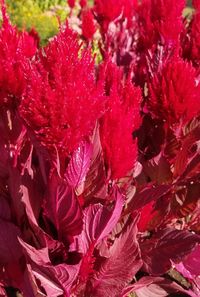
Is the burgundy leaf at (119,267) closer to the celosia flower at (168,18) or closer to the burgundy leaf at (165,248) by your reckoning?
the burgundy leaf at (165,248)

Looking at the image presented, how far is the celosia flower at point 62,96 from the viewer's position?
1.07m

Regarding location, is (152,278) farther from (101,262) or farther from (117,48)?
(117,48)

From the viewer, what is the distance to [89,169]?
1555 mm

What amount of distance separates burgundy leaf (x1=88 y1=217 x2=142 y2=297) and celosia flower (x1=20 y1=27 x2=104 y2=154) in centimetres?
57

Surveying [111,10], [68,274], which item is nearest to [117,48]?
[111,10]

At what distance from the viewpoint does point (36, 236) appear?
5.61 feet

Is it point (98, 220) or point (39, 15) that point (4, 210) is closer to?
point (98, 220)

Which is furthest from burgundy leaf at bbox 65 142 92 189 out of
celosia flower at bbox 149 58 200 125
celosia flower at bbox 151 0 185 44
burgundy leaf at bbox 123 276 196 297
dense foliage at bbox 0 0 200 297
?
celosia flower at bbox 151 0 185 44

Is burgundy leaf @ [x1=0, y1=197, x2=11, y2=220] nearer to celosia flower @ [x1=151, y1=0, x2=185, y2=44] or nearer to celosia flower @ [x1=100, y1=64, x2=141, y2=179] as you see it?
celosia flower @ [x1=100, y1=64, x2=141, y2=179]

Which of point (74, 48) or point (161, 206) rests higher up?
point (74, 48)

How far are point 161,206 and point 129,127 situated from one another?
73 centimetres

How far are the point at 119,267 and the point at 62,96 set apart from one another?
818 millimetres

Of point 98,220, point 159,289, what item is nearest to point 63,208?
point 98,220

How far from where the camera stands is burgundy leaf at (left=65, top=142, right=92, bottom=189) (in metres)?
1.39
